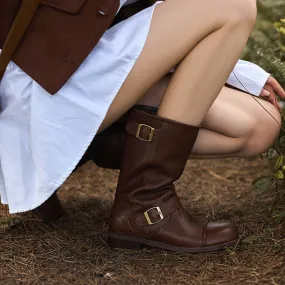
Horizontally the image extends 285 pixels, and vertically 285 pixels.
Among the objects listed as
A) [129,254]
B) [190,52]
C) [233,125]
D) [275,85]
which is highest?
[190,52]

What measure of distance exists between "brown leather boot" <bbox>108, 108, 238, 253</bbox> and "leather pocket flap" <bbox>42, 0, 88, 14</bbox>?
1.26ft

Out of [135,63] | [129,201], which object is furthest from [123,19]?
[129,201]

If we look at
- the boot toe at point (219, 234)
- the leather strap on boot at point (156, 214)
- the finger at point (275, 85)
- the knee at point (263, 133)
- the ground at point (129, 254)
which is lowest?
the ground at point (129, 254)

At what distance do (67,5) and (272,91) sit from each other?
86 cm

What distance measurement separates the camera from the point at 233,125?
7.43 feet

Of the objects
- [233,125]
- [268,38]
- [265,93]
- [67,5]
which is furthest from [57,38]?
[268,38]

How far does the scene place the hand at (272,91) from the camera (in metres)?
2.34

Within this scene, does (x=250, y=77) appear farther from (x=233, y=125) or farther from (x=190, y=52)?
(x=190, y=52)

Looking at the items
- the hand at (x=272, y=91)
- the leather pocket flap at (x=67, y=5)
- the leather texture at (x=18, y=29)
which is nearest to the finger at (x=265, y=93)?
the hand at (x=272, y=91)

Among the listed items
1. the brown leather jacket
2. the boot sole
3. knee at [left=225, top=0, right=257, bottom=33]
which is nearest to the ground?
the boot sole

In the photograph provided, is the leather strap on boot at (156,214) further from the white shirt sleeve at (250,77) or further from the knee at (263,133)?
the white shirt sleeve at (250,77)

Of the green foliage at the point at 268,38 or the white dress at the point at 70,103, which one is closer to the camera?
the white dress at the point at 70,103

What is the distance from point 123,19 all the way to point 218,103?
1.47ft

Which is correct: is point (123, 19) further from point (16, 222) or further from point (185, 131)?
point (16, 222)
